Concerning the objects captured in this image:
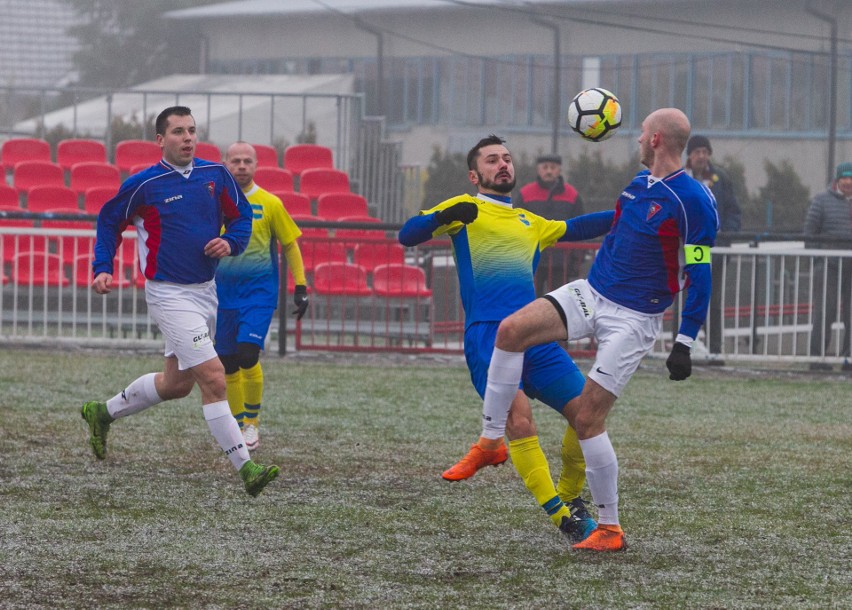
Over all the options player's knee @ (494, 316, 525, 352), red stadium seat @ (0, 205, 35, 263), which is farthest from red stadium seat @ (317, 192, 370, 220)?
player's knee @ (494, 316, 525, 352)

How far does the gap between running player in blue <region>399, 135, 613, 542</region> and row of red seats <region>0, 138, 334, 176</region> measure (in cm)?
1436

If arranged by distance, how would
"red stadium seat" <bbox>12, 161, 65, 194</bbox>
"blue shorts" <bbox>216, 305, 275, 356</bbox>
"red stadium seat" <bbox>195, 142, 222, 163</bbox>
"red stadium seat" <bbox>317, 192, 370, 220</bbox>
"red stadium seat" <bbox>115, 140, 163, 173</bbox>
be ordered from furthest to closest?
"red stadium seat" <bbox>195, 142, 222, 163</bbox> → "red stadium seat" <bbox>115, 140, 163, 173</bbox> → "red stadium seat" <bbox>12, 161, 65, 194</bbox> → "red stadium seat" <bbox>317, 192, 370, 220</bbox> → "blue shorts" <bbox>216, 305, 275, 356</bbox>

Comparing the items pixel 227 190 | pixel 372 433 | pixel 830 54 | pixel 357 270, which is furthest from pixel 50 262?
pixel 830 54

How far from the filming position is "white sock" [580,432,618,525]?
5.84 metres

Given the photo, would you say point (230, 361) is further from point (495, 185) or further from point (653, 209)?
point (653, 209)

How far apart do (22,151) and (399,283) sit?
8916 millimetres

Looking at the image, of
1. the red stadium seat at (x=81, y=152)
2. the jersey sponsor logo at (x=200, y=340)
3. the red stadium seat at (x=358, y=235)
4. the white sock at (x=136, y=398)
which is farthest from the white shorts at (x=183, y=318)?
the red stadium seat at (x=81, y=152)

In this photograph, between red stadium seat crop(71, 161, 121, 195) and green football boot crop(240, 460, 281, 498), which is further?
red stadium seat crop(71, 161, 121, 195)

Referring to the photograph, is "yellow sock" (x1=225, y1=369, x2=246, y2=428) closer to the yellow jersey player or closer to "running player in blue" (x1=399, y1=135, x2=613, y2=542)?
the yellow jersey player

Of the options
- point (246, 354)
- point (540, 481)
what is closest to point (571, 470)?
point (540, 481)

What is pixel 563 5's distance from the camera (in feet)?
117

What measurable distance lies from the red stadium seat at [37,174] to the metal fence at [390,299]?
4795 millimetres

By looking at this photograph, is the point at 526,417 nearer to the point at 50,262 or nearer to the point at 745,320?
the point at 745,320

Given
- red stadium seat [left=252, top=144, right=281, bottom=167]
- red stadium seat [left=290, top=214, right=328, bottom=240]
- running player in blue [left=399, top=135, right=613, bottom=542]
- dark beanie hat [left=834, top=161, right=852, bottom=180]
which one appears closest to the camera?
running player in blue [left=399, top=135, right=613, bottom=542]
